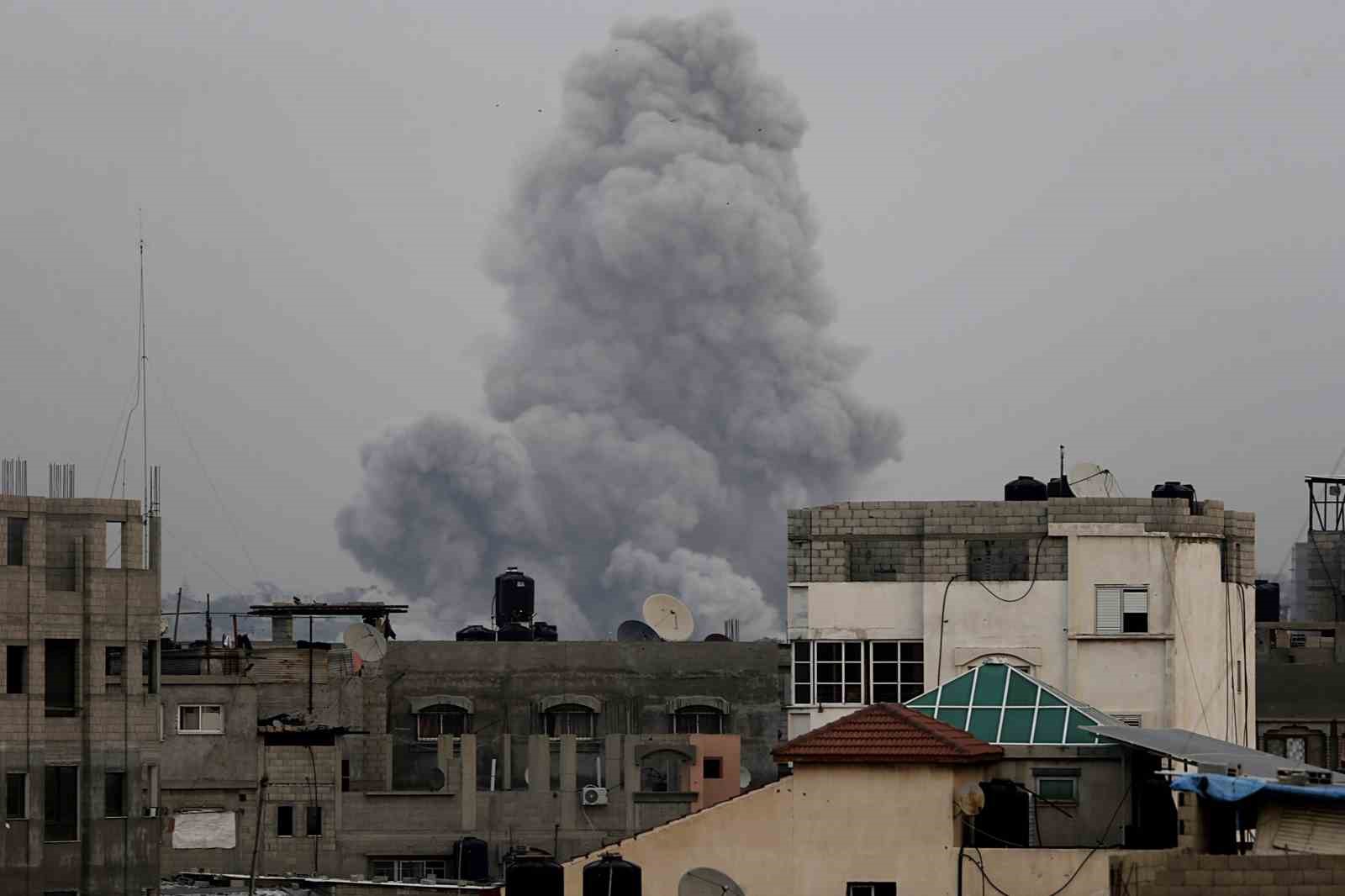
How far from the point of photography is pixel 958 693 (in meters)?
49.5

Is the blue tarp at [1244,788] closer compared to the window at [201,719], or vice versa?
the blue tarp at [1244,788]

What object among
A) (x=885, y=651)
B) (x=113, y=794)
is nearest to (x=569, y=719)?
(x=885, y=651)

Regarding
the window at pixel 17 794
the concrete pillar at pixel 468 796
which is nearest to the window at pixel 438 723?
the concrete pillar at pixel 468 796

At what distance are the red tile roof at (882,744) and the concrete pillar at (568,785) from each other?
39.8 m

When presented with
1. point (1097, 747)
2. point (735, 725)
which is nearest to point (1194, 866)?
point (1097, 747)

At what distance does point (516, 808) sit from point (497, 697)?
29.3 ft

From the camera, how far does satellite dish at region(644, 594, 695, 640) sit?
324 feet

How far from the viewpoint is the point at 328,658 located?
91000mm

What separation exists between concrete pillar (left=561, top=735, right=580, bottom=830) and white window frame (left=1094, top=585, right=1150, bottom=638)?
23785 mm

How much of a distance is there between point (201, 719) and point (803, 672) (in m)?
Answer: 24.8

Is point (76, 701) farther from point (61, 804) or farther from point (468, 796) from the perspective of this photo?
point (468, 796)

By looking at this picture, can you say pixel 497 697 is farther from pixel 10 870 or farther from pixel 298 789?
pixel 10 870

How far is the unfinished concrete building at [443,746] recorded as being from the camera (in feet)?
269

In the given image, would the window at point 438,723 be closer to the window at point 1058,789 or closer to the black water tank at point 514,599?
the black water tank at point 514,599
